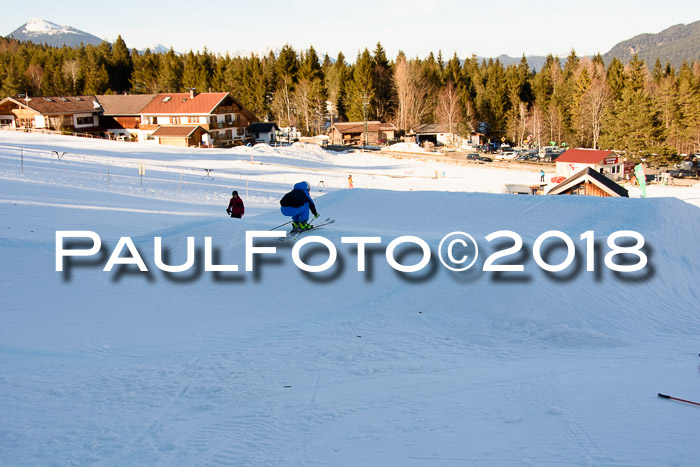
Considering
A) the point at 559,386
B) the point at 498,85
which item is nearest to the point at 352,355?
the point at 559,386

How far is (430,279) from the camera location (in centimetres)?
948

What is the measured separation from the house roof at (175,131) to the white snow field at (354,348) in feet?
126

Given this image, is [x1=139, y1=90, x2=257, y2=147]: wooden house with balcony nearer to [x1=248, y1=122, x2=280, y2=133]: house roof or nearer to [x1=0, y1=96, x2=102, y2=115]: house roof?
[x1=248, y1=122, x2=280, y2=133]: house roof

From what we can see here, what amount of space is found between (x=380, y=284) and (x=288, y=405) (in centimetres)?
446

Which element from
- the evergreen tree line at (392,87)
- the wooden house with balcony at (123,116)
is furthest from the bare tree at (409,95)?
the wooden house with balcony at (123,116)

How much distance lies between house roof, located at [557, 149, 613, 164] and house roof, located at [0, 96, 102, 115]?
46.0 metres

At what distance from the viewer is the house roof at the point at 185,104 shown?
5456cm

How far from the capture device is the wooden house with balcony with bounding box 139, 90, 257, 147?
53.7 meters

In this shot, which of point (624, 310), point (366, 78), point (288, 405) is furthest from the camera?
point (366, 78)

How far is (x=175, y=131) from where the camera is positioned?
53.2m

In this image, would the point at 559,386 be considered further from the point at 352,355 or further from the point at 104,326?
the point at 104,326

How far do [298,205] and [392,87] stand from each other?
7075 cm

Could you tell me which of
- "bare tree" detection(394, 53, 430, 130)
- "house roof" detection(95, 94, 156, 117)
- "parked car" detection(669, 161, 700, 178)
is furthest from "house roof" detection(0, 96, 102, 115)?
"parked car" detection(669, 161, 700, 178)

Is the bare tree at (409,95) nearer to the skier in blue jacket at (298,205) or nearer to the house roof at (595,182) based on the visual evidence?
the house roof at (595,182)
